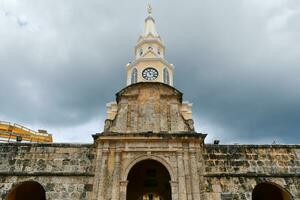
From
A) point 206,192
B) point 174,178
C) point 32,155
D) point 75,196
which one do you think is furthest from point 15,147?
point 206,192

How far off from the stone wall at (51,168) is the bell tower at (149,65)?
45.7 ft

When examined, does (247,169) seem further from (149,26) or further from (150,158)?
(149,26)

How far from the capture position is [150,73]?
26.5m

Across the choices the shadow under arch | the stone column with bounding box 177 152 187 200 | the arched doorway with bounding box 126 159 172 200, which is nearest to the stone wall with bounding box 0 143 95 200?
the shadow under arch

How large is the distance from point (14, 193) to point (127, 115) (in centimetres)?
675

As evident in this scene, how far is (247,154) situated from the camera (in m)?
13.1

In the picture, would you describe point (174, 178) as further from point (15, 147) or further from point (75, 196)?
point (15, 147)

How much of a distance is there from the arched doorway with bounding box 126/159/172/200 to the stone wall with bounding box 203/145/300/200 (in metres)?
4.02

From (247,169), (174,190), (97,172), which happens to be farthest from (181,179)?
(97,172)

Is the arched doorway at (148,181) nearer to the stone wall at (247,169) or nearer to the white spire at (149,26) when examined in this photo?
the stone wall at (247,169)

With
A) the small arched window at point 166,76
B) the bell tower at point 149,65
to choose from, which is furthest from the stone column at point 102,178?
the small arched window at point 166,76

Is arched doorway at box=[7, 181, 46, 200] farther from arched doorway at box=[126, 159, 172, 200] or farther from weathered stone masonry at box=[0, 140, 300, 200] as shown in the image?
arched doorway at box=[126, 159, 172, 200]

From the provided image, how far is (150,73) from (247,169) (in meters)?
15.9

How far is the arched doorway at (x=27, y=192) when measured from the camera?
494 inches
